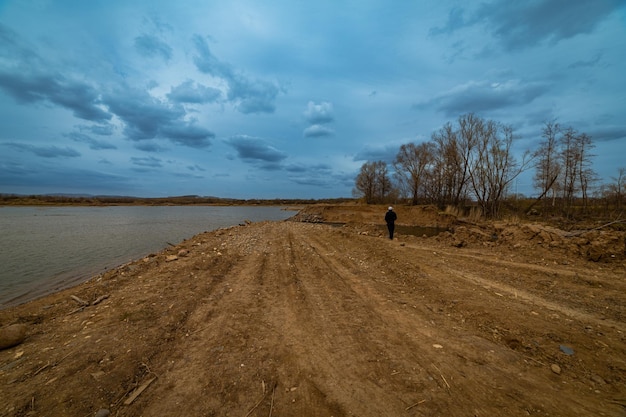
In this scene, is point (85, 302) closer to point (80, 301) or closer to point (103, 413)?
point (80, 301)

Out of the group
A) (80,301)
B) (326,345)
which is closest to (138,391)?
(326,345)

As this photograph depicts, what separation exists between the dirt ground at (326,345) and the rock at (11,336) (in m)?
0.11

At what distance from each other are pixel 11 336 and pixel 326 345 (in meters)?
5.37

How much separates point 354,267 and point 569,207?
30884 millimetres

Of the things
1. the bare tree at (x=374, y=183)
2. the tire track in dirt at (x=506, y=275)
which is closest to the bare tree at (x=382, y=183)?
the bare tree at (x=374, y=183)

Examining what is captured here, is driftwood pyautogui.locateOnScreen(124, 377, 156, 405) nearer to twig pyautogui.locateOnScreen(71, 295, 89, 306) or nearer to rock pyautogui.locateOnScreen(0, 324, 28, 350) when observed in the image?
rock pyautogui.locateOnScreen(0, 324, 28, 350)

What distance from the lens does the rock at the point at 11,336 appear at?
4.36 metres

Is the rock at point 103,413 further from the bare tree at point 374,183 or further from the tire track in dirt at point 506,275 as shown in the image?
the bare tree at point 374,183

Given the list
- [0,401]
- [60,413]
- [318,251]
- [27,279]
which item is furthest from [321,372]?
[27,279]

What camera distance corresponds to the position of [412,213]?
1361 inches

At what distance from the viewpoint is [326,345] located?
4.37m

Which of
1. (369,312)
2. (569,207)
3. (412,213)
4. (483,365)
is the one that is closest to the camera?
(483,365)

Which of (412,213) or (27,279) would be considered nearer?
(27,279)

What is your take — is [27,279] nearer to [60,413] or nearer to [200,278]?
[200,278]
